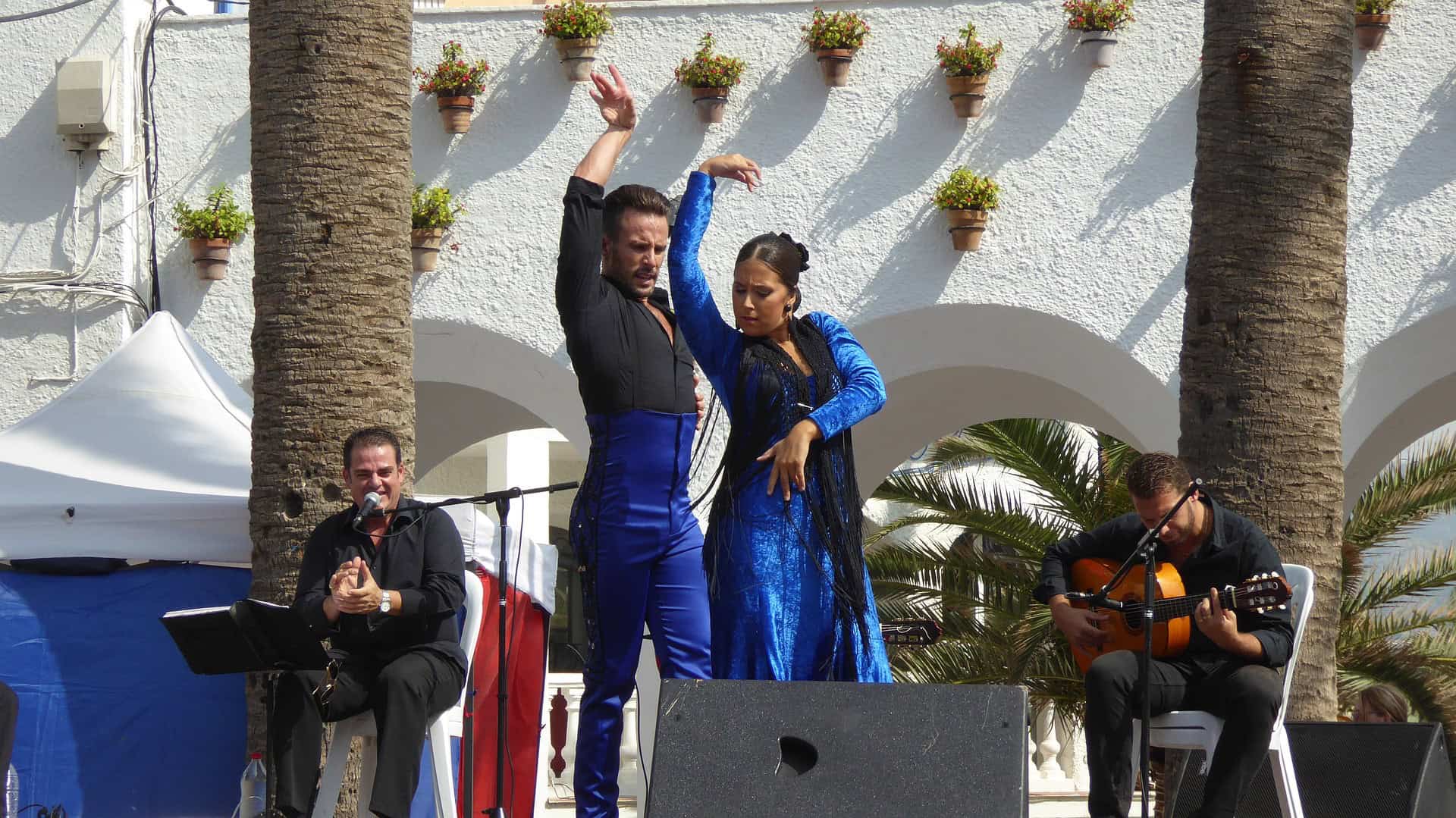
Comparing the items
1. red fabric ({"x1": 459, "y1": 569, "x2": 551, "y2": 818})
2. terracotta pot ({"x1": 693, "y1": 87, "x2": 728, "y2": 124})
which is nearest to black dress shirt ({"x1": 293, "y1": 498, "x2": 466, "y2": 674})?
red fabric ({"x1": 459, "y1": 569, "x2": 551, "y2": 818})

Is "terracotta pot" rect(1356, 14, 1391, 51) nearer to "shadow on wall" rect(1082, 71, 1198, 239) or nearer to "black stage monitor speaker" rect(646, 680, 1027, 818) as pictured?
"shadow on wall" rect(1082, 71, 1198, 239)

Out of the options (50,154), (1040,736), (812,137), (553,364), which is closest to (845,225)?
(812,137)

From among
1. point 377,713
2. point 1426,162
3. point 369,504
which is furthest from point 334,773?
point 1426,162

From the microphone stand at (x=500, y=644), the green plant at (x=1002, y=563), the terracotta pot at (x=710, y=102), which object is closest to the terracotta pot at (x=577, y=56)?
the terracotta pot at (x=710, y=102)

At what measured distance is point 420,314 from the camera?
28.2ft

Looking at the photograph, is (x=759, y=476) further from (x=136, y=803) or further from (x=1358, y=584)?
(x=1358, y=584)

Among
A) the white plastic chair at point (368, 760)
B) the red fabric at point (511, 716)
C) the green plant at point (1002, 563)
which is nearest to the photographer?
the white plastic chair at point (368, 760)

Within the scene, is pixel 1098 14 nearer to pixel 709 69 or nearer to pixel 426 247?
pixel 709 69

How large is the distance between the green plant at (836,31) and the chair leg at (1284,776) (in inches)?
180

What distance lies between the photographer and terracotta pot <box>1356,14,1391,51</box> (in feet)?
26.2

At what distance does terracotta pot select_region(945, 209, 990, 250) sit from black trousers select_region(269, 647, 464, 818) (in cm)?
416

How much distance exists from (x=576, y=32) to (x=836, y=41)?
128 cm

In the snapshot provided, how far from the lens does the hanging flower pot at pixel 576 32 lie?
8.46m

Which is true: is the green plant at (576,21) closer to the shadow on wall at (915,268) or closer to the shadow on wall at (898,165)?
the shadow on wall at (898,165)
